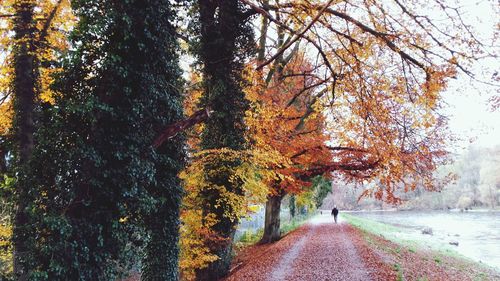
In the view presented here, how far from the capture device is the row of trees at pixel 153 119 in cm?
692

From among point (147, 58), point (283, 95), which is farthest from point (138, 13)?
point (283, 95)

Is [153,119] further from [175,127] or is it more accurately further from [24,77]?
[24,77]

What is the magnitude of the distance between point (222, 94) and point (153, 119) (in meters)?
3.71

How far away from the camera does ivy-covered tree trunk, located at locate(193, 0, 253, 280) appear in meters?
11.4

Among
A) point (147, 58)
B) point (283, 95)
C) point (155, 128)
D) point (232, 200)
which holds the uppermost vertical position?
point (283, 95)

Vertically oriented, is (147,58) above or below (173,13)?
below

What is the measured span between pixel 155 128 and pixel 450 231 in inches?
1345

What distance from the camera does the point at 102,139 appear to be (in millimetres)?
7180

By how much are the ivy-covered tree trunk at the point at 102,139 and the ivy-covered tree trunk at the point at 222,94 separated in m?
3.17

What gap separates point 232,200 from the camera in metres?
11.2

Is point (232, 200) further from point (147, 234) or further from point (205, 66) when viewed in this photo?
point (205, 66)

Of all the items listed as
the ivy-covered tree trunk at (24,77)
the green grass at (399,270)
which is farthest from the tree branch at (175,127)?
the green grass at (399,270)

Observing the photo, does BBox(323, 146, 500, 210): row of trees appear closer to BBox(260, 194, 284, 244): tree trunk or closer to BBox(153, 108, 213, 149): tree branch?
BBox(260, 194, 284, 244): tree trunk

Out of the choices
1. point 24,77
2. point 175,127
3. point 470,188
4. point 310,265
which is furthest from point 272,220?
point 470,188
